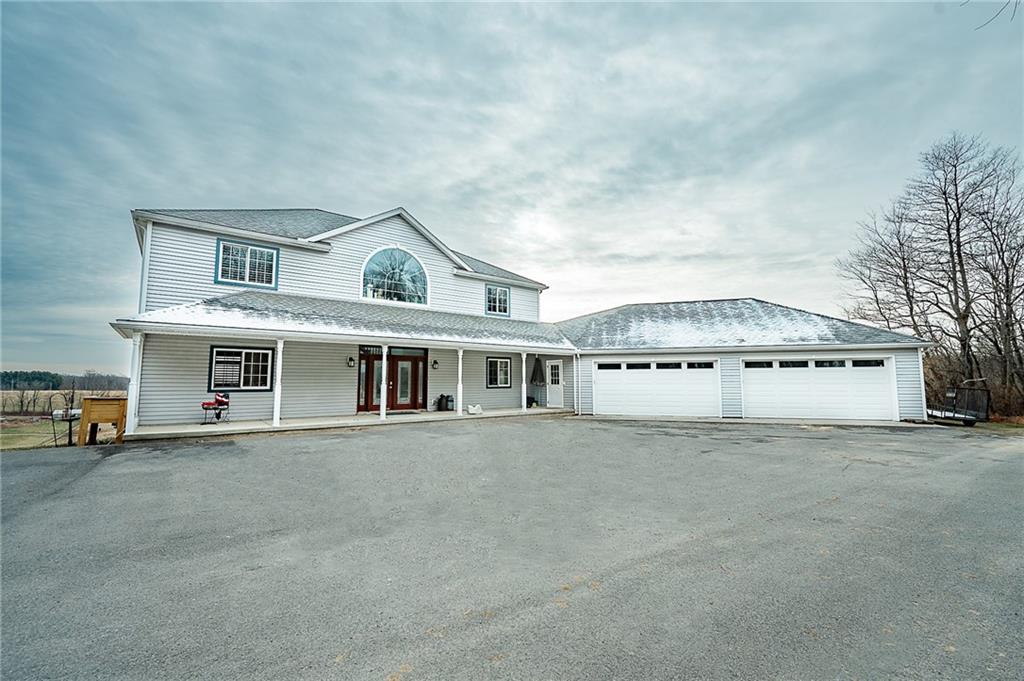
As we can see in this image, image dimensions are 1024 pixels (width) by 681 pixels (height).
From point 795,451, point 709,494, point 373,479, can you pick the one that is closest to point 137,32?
point 373,479

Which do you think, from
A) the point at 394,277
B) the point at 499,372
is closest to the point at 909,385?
the point at 499,372

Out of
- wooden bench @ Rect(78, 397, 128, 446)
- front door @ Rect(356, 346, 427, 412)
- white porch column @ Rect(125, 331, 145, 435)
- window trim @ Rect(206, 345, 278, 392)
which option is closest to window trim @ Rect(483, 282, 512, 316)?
front door @ Rect(356, 346, 427, 412)

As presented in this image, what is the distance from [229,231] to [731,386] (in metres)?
17.9

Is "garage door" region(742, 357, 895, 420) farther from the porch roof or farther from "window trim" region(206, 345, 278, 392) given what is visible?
"window trim" region(206, 345, 278, 392)

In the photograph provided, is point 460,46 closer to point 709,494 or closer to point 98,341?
point 709,494

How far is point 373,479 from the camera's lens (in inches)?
270

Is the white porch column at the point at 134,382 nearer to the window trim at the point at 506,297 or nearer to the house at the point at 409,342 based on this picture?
the house at the point at 409,342

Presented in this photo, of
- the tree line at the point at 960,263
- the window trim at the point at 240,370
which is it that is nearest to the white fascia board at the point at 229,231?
the window trim at the point at 240,370

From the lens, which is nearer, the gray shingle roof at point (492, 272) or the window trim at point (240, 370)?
the window trim at point (240, 370)

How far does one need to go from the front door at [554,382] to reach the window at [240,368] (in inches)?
444

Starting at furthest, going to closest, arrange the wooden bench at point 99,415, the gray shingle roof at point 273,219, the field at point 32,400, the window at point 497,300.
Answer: the window at point 497,300, the field at point 32,400, the gray shingle roof at point 273,219, the wooden bench at point 99,415

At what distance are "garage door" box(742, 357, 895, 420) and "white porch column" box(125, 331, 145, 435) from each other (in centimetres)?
1861

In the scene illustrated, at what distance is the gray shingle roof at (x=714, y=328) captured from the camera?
52.3 ft

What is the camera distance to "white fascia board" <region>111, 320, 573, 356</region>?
404 inches
